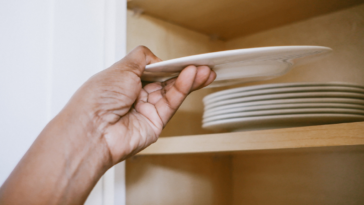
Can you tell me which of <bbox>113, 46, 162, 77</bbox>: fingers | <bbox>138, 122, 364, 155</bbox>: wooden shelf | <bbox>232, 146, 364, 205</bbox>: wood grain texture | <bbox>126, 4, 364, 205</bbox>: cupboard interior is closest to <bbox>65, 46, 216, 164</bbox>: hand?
<bbox>113, 46, 162, 77</bbox>: fingers

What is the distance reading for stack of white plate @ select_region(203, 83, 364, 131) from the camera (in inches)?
22.5

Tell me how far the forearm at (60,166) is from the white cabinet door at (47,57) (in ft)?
0.54

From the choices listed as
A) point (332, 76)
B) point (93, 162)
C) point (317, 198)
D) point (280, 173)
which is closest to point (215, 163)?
point (280, 173)

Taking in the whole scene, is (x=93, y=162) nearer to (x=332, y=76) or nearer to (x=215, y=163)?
(x=215, y=163)

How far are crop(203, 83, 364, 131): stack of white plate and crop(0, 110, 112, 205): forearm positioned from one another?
0.32 m

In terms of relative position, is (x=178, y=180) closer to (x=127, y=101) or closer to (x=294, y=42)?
(x=127, y=101)

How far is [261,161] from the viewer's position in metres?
0.99

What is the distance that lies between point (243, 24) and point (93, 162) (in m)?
0.71

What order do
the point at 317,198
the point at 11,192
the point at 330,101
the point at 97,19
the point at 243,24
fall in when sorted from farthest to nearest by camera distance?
the point at 243,24
the point at 317,198
the point at 97,19
the point at 330,101
the point at 11,192

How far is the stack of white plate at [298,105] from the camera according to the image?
1.88ft

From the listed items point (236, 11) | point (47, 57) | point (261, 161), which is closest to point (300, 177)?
point (261, 161)

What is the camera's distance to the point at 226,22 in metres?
0.95

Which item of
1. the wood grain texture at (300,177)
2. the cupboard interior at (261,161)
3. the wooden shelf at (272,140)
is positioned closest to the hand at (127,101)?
the wooden shelf at (272,140)

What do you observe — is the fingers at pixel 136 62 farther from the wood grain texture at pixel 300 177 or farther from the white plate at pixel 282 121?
the wood grain texture at pixel 300 177
